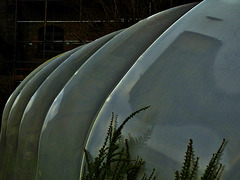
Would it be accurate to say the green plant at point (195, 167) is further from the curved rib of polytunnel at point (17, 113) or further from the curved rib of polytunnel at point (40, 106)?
the curved rib of polytunnel at point (17, 113)

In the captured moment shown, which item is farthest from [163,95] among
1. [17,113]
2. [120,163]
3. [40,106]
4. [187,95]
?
[17,113]

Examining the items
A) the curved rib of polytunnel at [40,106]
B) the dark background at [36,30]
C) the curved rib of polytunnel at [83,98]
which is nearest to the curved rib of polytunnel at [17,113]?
the curved rib of polytunnel at [40,106]

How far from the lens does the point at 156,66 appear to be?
800 mm

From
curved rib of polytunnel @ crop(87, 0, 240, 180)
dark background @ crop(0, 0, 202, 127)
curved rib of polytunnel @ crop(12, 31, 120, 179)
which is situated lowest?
dark background @ crop(0, 0, 202, 127)

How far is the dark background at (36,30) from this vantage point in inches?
339

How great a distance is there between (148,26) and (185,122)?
0.46 metres

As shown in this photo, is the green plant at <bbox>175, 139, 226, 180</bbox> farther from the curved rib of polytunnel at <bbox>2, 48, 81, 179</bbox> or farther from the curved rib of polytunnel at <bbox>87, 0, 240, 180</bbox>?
the curved rib of polytunnel at <bbox>2, 48, 81, 179</bbox>

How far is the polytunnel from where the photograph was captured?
67 cm

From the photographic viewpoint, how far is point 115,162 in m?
0.80

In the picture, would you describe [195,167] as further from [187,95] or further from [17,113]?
[17,113]

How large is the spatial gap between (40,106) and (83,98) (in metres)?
0.36

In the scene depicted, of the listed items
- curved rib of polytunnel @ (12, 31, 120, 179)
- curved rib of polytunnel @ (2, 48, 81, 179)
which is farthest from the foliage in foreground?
curved rib of polytunnel @ (2, 48, 81, 179)

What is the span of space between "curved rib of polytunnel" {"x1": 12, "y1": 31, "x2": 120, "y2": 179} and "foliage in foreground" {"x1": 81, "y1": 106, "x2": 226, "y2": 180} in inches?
19.7

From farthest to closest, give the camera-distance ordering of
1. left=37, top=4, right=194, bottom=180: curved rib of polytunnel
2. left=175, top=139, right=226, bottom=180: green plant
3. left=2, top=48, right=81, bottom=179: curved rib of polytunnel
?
left=2, top=48, right=81, bottom=179: curved rib of polytunnel, left=37, top=4, right=194, bottom=180: curved rib of polytunnel, left=175, top=139, right=226, bottom=180: green plant
